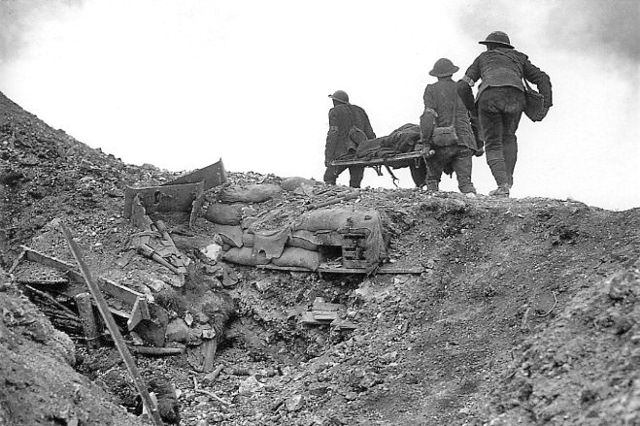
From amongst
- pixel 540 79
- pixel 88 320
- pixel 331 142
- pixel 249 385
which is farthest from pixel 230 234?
pixel 540 79

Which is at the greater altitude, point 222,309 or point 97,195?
point 97,195

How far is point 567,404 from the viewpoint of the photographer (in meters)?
4.24

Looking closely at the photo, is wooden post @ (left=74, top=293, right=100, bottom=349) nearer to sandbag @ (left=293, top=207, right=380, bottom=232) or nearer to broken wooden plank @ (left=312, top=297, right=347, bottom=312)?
broken wooden plank @ (left=312, top=297, right=347, bottom=312)

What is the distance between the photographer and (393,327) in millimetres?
6832

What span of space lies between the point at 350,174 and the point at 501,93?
296cm

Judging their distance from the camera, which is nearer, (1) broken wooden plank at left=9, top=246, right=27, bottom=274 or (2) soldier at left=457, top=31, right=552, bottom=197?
(1) broken wooden plank at left=9, top=246, right=27, bottom=274

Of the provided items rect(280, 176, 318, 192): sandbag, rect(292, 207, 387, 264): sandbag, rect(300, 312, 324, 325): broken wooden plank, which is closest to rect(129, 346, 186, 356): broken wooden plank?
rect(300, 312, 324, 325): broken wooden plank

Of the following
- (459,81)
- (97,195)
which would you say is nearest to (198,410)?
(97,195)

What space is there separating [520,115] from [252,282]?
404cm

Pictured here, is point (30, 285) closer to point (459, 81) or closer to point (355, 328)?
point (355, 328)

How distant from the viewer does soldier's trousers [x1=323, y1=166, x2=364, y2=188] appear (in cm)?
1106

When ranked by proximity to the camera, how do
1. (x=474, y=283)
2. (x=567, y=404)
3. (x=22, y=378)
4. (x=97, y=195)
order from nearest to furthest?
1. (x=567, y=404)
2. (x=22, y=378)
3. (x=474, y=283)
4. (x=97, y=195)

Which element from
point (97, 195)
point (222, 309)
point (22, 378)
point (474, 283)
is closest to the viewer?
point (22, 378)

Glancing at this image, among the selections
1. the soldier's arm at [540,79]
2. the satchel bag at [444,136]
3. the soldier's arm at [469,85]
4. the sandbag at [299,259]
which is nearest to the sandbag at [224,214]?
the sandbag at [299,259]
